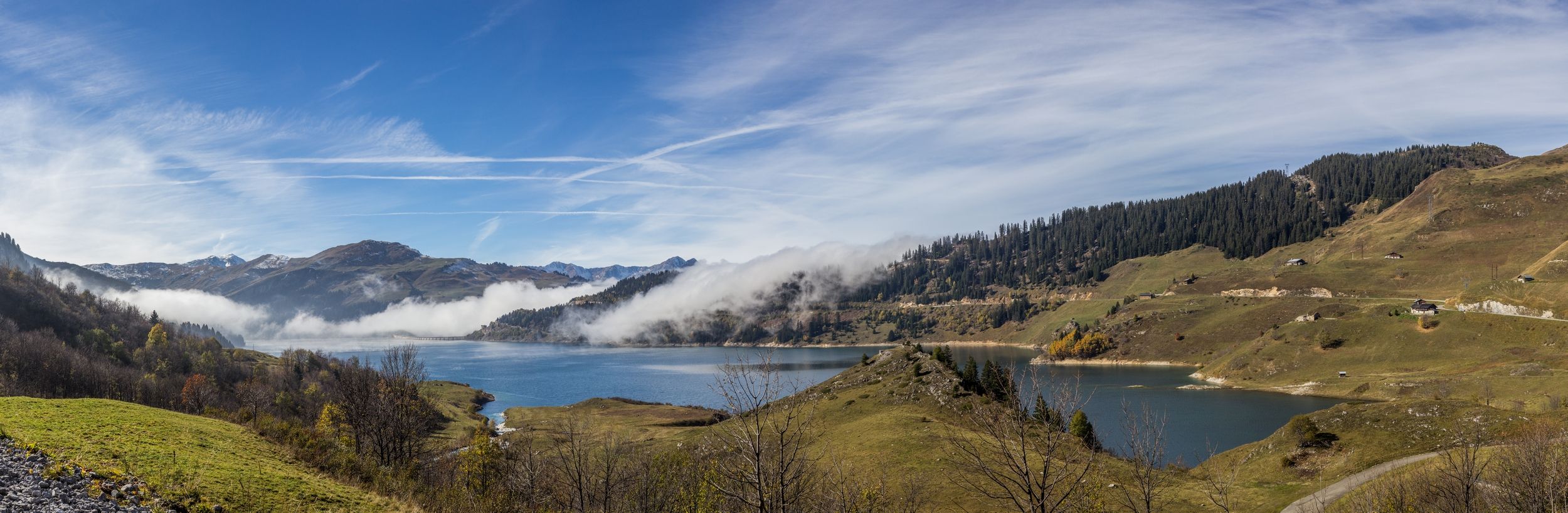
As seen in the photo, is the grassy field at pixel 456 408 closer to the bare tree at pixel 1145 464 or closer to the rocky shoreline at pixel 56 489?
the rocky shoreline at pixel 56 489

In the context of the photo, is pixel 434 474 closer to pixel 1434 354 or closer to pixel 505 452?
pixel 505 452

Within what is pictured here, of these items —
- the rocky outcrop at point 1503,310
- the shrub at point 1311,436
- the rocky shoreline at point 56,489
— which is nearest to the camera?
the rocky shoreline at point 56,489

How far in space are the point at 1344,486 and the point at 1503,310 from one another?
138 metres

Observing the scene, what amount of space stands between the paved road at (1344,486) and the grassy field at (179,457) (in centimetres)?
4420

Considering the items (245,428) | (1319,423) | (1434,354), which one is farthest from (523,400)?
(1434,354)

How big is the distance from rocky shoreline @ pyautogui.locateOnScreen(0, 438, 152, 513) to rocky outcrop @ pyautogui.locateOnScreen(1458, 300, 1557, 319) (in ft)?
614

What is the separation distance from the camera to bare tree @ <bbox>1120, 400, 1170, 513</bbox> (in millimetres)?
19297

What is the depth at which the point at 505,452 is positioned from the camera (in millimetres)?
53562

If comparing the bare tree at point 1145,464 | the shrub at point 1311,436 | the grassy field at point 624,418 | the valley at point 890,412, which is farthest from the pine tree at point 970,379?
the grassy field at point 624,418

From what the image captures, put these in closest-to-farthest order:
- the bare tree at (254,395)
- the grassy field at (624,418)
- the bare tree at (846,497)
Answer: the bare tree at (846,497) < the bare tree at (254,395) < the grassy field at (624,418)

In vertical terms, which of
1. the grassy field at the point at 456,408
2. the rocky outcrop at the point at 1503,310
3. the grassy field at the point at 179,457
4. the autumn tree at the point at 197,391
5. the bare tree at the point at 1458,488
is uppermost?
the rocky outcrop at the point at 1503,310

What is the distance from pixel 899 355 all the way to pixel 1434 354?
360ft

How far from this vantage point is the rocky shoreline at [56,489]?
14617 mm

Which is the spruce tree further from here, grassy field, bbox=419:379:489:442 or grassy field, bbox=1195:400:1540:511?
grassy field, bbox=419:379:489:442
